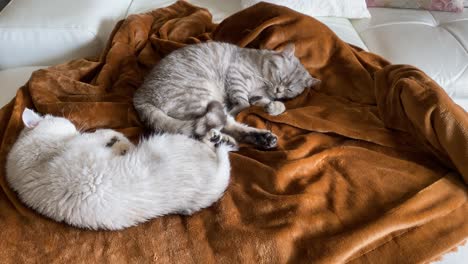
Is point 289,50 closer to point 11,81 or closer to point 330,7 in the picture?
point 330,7

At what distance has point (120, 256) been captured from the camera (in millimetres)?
910

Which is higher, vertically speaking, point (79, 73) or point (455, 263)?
point (79, 73)

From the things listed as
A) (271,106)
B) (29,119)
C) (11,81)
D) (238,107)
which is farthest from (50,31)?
(271,106)

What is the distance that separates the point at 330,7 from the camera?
6.19ft

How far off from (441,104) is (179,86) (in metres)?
0.84

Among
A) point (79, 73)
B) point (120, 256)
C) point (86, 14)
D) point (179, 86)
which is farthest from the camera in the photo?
point (86, 14)

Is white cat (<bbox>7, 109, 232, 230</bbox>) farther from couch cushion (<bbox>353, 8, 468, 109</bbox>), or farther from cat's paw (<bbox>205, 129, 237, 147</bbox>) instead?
couch cushion (<bbox>353, 8, 468, 109</bbox>)

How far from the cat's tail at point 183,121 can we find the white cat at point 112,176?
0.08 m

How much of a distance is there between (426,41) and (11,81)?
178cm

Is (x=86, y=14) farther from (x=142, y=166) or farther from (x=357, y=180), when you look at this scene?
(x=357, y=180)

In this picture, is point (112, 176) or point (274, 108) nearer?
point (112, 176)

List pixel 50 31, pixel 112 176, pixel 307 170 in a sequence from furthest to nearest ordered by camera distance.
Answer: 1. pixel 50 31
2. pixel 307 170
3. pixel 112 176

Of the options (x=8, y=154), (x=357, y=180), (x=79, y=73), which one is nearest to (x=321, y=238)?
(x=357, y=180)

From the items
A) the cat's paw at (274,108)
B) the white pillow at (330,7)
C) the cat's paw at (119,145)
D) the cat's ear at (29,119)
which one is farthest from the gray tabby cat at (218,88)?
the white pillow at (330,7)
